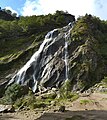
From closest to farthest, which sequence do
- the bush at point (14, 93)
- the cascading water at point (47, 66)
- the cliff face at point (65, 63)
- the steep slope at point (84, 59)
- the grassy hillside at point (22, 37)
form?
the bush at point (14, 93)
the steep slope at point (84, 59)
the cliff face at point (65, 63)
the cascading water at point (47, 66)
the grassy hillside at point (22, 37)

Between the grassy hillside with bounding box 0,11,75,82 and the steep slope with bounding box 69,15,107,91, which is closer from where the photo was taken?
the steep slope with bounding box 69,15,107,91

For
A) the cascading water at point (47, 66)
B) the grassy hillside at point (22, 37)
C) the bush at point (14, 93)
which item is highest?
the grassy hillside at point (22, 37)

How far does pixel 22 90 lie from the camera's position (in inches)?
2643

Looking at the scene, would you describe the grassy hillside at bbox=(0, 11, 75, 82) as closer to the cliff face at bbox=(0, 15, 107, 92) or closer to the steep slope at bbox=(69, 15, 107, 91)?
the cliff face at bbox=(0, 15, 107, 92)

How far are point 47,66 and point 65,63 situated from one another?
15.4 feet

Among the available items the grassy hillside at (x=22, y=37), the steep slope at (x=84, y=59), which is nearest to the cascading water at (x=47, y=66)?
the steep slope at (x=84, y=59)

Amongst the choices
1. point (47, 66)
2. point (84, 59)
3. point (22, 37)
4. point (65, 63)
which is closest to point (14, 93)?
point (47, 66)

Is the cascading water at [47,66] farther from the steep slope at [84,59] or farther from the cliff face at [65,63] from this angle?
the steep slope at [84,59]

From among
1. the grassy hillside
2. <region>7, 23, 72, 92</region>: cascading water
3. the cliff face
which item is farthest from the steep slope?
the grassy hillside

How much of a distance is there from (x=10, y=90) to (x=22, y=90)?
10.5 feet

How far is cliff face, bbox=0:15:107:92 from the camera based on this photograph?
7717cm

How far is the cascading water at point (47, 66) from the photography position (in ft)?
254

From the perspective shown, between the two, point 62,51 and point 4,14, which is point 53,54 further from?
point 4,14

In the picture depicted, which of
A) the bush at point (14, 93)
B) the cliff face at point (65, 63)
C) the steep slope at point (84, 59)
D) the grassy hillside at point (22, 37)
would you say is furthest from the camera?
the grassy hillside at point (22, 37)
